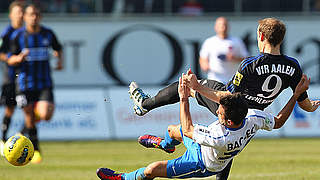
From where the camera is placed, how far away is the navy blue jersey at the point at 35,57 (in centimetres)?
1389

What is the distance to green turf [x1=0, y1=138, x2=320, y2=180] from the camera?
11086 millimetres

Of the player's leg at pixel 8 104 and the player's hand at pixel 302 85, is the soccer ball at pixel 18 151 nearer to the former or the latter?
the player's hand at pixel 302 85

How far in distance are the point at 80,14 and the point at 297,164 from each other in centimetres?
1260

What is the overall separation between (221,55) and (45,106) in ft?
11.7

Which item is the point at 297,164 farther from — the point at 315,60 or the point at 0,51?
the point at 315,60

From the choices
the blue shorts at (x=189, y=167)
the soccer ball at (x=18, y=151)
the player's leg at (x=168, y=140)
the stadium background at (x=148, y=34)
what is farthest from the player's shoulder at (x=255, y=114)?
the stadium background at (x=148, y=34)

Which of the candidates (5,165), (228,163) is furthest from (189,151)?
(5,165)

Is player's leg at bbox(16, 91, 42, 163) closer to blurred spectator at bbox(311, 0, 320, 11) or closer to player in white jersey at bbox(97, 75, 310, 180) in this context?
player in white jersey at bbox(97, 75, 310, 180)

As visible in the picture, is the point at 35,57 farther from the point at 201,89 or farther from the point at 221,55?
the point at 201,89

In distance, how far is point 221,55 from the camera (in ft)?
48.2

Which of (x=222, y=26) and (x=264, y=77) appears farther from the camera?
(x=222, y=26)

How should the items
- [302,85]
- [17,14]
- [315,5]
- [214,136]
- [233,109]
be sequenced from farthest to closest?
[315,5]
[17,14]
[302,85]
[214,136]
[233,109]

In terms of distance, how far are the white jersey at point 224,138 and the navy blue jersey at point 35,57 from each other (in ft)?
20.6

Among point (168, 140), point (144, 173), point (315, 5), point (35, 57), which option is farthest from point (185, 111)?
point (315, 5)
